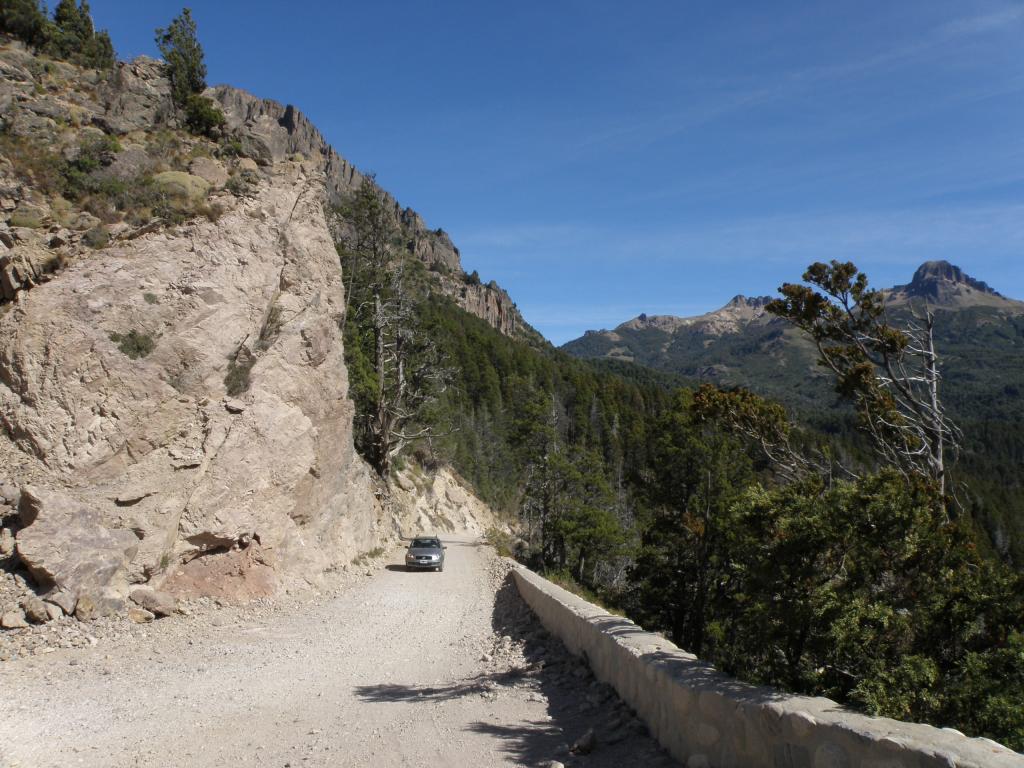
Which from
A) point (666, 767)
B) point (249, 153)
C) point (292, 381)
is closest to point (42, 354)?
point (292, 381)

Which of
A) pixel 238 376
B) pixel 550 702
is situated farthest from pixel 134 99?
pixel 550 702

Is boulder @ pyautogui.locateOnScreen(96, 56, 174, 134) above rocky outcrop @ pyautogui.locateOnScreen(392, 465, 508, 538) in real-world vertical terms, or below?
above

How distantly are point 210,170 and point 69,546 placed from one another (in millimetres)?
10535

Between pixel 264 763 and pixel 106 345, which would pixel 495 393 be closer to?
pixel 106 345

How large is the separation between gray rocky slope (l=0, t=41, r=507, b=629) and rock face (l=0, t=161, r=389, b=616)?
0.11 ft

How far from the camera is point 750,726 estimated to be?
14.3 ft

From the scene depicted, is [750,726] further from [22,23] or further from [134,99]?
[22,23]

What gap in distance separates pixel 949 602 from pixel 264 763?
5.99m

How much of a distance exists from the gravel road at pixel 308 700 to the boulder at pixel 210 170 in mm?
10615

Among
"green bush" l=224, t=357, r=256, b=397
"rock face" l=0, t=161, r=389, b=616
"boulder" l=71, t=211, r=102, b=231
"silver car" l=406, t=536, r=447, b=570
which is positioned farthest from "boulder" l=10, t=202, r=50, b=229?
"silver car" l=406, t=536, r=447, b=570

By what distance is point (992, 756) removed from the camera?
3.10 meters

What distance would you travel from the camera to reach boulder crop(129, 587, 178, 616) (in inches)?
405

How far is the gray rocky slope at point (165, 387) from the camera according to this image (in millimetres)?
10320

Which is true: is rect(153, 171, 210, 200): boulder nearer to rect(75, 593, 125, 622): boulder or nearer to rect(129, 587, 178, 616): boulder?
rect(129, 587, 178, 616): boulder
